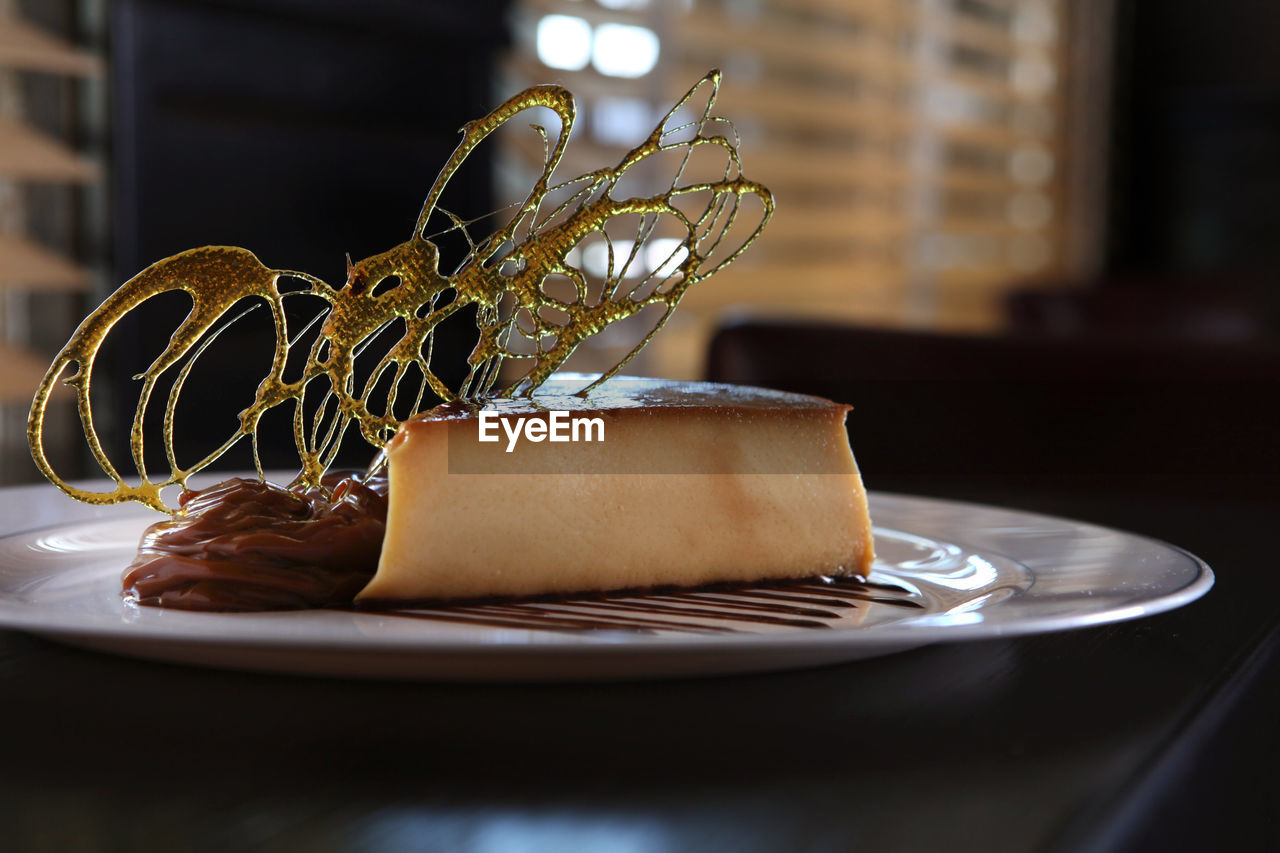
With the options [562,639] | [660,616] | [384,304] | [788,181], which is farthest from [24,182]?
[788,181]

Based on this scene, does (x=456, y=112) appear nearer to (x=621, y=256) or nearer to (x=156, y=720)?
(x=621, y=256)

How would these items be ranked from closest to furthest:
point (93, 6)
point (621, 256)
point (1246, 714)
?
1. point (1246, 714)
2. point (93, 6)
3. point (621, 256)

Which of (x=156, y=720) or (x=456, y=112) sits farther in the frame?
(x=456, y=112)

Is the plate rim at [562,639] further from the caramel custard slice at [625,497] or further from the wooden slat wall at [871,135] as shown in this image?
the wooden slat wall at [871,135]

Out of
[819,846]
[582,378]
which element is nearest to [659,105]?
[582,378]

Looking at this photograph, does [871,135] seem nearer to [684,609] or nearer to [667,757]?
[684,609]

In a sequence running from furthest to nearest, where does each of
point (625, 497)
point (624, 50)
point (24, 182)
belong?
point (624, 50) → point (24, 182) → point (625, 497)
